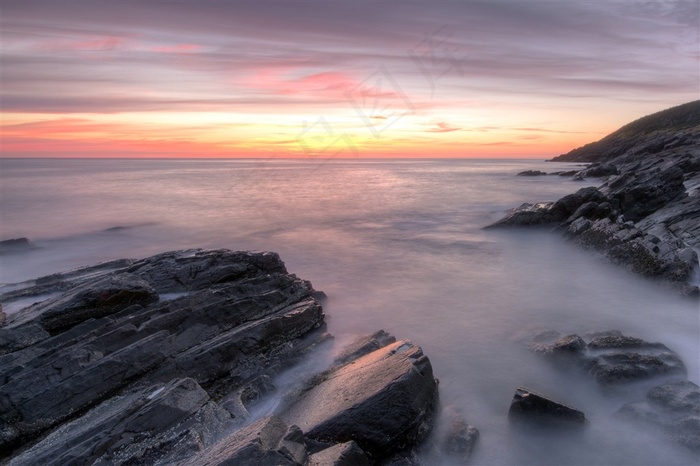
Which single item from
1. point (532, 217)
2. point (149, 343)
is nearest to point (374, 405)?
point (149, 343)

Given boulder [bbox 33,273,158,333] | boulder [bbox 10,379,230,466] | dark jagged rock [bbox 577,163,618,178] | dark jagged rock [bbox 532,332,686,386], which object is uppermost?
boulder [bbox 33,273,158,333]

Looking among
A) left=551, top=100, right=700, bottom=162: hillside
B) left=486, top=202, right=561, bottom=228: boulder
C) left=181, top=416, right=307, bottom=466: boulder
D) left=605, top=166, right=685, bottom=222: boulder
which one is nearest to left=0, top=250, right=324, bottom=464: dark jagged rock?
left=181, top=416, right=307, bottom=466: boulder

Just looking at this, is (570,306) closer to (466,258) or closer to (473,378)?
(473,378)

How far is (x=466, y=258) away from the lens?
57.5 ft

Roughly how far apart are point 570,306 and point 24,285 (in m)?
15.0

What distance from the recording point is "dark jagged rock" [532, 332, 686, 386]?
758cm

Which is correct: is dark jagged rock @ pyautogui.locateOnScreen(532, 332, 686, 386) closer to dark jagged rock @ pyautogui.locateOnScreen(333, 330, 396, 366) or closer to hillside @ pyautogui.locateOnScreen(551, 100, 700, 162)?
dark jagged rock @ pyautogui.locateOnScreen(333, 330, 396, 366)

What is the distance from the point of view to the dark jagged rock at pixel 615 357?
758cm

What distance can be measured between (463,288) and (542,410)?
701cm


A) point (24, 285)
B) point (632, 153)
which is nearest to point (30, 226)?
point (24, 285)

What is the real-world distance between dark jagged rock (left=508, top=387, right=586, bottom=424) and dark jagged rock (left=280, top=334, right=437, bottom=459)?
4.27 feet

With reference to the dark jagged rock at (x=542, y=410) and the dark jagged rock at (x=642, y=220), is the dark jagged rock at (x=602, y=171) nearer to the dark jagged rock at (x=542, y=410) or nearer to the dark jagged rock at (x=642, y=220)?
the dark jagged rock at (x=642, y=220)

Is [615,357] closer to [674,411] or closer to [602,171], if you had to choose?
[674,411]

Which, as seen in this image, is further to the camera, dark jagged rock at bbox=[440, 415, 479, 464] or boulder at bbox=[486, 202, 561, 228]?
boulder at bbox=[486, 202, 561, 228]
